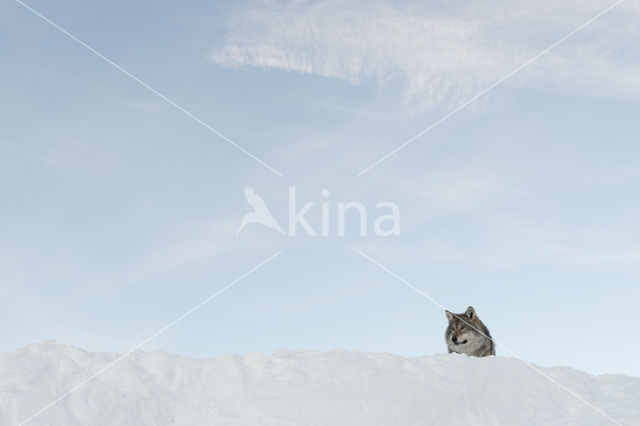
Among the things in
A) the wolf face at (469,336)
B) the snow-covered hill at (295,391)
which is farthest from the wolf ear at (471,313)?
the snow-covered hill at (295,391)

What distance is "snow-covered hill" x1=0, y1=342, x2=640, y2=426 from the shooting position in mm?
11328

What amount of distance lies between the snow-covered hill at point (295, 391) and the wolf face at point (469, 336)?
246 inches

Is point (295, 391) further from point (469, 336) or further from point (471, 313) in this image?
point (471, 313)

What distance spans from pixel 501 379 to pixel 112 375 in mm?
7676

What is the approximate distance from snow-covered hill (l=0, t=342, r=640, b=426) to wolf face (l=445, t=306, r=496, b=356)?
6242 mm

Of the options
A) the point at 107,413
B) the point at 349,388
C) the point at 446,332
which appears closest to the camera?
the point at 107,413

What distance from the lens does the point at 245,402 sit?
463 inches

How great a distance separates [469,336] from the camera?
20.3 meters

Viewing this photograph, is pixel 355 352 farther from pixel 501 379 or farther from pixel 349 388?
pixel 501 379

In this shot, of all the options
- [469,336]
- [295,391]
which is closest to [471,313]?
[469,336]

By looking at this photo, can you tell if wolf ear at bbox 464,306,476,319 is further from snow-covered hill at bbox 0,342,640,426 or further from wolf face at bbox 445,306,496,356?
snow-covered hill at bbox 0,342,640,426

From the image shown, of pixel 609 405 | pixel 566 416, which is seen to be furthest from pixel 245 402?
pixel 609 405

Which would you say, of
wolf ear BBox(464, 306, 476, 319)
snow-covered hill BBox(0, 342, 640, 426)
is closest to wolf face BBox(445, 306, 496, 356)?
wolf ear BBox(464, 306, 476, 319)

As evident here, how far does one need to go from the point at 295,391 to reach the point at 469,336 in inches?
388
